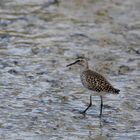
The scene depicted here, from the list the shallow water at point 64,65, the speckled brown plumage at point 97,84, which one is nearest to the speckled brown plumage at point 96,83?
the speckled brown plumage at point 97,84

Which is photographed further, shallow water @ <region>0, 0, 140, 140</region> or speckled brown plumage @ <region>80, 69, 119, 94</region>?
speckled brown plumage @ <region>80, 69, 119, 94</region>

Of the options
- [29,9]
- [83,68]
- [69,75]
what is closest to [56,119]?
[83,68]

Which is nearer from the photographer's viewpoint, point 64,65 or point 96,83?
point 96,83

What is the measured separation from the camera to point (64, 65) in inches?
582

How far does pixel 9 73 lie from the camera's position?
46.2 ft

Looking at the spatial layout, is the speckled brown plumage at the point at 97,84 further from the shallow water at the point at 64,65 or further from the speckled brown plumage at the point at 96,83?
the shallow water at the point at 64,65

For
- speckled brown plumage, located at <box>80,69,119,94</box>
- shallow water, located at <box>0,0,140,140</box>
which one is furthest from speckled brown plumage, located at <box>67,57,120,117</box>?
shallow water, located at <box>0,0,140,140</box>

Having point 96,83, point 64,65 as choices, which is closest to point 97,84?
point 96,83

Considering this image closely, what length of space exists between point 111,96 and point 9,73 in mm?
2194

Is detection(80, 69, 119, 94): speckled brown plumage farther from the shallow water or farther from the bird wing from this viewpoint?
the shallow water

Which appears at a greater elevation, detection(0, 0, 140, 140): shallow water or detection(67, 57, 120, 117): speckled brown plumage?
detection(67, 57, 120, 117): speckled brown plumage

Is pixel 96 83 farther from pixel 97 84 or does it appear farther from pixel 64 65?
pixel 64 65

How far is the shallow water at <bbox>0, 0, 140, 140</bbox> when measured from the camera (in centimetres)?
1120

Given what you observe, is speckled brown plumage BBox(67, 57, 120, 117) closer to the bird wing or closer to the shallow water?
the bird wing
